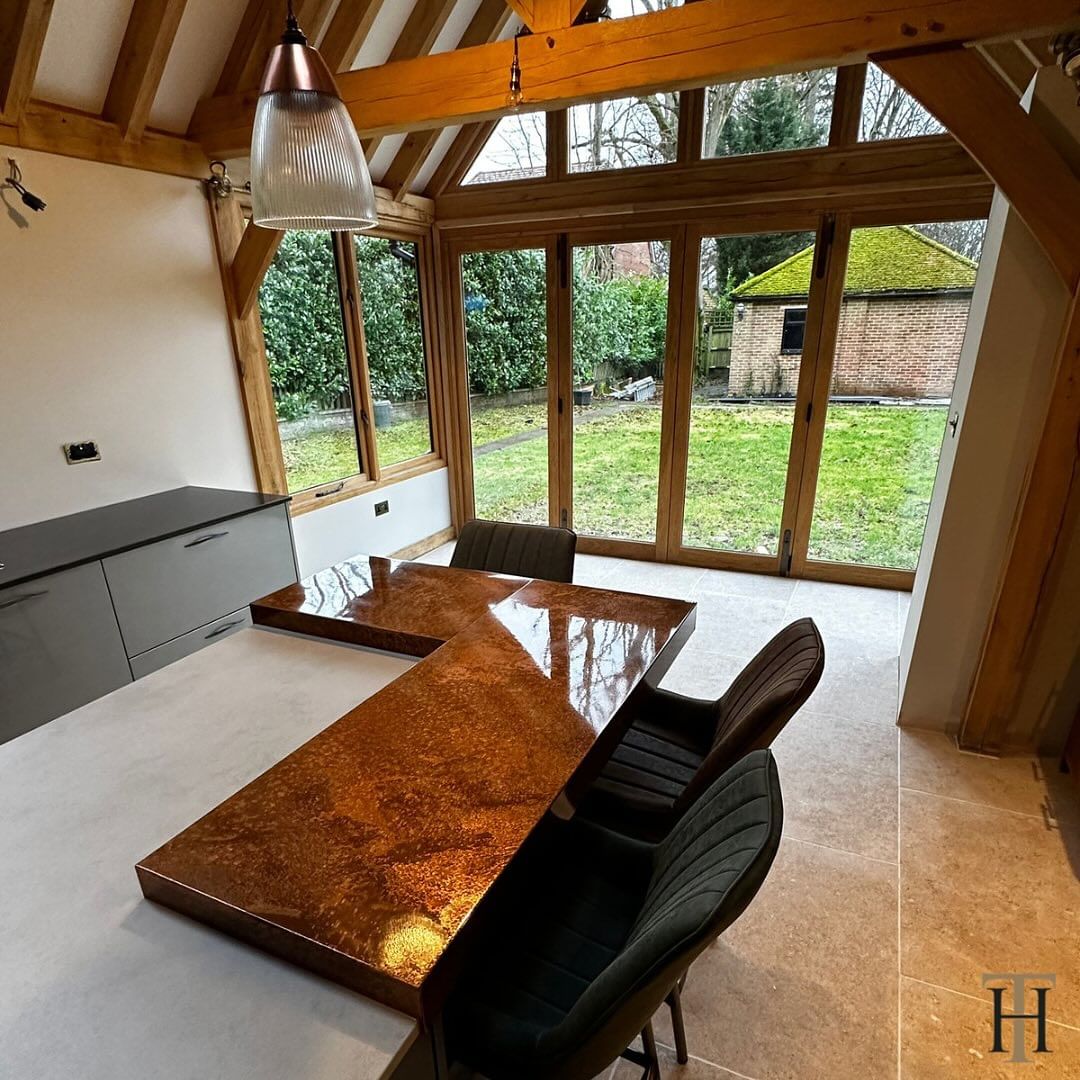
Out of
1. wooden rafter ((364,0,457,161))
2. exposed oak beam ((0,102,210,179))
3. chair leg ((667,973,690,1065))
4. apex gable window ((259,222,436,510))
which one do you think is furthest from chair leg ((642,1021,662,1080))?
wooden rafter ((364,0,457,161))

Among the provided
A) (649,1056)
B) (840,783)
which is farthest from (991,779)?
(649,1056)

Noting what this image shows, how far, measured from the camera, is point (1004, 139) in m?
1.89

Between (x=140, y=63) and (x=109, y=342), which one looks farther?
(x=109, y=342)

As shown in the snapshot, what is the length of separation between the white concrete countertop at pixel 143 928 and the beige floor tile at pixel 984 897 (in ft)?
5.31

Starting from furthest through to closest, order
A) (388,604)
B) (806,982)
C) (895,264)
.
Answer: (895,264) → (388,604) → (806,982)

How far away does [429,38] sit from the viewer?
313cm

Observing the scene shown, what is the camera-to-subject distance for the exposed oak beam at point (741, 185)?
10.5ft

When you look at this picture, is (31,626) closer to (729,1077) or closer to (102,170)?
(102,170)

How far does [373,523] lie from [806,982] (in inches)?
137

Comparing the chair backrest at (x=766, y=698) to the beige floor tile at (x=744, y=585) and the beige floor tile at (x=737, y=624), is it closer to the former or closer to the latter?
the beige floor tile at (x=737, y=624)

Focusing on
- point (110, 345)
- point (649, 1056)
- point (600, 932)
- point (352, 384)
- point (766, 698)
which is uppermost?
point (110, 345)

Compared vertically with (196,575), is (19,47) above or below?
above

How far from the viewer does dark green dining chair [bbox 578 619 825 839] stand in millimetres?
1249

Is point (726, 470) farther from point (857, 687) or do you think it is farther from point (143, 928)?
point (143, 928)
